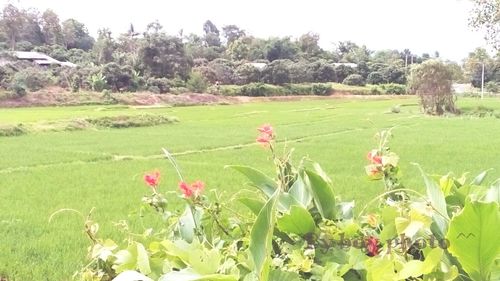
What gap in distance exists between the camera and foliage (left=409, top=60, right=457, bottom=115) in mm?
26328

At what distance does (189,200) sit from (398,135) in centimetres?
1528

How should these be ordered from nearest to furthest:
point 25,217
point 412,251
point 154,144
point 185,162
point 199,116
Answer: point 412,251, point 25,217, point 185,162, point 154,144, point 199,116

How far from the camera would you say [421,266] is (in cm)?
72

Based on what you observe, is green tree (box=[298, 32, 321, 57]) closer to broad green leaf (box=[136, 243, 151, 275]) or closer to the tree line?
the tree line

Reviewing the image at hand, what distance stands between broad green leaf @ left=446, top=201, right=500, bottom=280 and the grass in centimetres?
81

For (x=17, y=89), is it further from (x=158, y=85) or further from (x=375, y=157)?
(x=375, y=157)

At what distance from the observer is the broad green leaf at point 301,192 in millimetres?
980

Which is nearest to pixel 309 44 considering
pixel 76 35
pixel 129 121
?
pixel 76 35

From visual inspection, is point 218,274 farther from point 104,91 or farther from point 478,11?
point 104,91

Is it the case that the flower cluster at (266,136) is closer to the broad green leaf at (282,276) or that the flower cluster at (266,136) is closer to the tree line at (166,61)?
the broad green leaf at (282,276)

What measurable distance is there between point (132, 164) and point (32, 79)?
2120 centimetres

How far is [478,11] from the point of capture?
939 inches

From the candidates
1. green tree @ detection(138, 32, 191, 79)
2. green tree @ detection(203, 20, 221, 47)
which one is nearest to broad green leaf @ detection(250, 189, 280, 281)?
green tree @ detection(138, 32, 191, 79)

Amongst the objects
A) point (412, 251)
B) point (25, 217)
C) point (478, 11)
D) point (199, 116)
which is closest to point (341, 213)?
point (412, 251)
